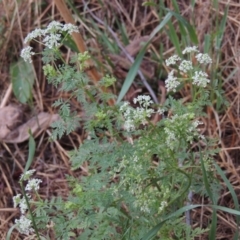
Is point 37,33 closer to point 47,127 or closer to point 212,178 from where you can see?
point 212,178

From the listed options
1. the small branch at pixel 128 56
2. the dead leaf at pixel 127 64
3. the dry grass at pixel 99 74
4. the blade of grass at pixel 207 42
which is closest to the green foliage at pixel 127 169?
the dry grass at pixel 99 74

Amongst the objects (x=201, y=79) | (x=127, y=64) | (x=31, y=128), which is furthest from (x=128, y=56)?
(x=201, y=79)

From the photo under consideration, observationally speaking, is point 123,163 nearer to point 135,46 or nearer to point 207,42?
point 207,42

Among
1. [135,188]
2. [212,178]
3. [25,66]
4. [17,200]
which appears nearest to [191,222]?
[212,178]

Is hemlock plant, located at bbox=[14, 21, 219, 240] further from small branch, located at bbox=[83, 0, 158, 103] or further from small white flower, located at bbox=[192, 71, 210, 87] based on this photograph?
small branch, located at bbox=[83, 0, 158, 103]

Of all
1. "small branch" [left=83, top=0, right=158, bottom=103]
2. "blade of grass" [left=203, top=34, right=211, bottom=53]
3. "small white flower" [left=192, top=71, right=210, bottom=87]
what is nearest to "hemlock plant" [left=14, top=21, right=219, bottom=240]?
"small white flower" [left=192, top=71, right=210, bottom=87]

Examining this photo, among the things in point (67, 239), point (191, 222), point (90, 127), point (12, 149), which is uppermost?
point (90, 127)
